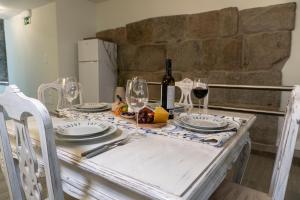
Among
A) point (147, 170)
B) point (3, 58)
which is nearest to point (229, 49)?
point (147, 170)

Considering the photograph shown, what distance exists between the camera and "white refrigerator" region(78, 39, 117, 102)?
3.46 m

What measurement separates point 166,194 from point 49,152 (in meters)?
0.32

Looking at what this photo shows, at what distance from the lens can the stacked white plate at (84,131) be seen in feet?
2.62

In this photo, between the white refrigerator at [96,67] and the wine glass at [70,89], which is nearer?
the wine glass at [70,89]

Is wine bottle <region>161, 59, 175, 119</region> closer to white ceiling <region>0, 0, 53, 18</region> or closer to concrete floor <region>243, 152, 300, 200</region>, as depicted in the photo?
concrete floor <region>243, 152, 300, 200</region>

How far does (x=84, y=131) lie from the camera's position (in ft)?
2.97

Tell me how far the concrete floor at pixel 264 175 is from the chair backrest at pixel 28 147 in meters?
1.80

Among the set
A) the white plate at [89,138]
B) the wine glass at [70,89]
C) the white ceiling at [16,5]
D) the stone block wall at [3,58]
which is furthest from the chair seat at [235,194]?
the stone block wall at [3,58]

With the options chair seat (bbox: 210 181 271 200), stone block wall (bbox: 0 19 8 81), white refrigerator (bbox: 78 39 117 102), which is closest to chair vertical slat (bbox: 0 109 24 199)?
chair seat (bbox: 210 181 271 200)

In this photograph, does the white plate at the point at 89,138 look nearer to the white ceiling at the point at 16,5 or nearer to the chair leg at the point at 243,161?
the chair leg at the point at 243,161

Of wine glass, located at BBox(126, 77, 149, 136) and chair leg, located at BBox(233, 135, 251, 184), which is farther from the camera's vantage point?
chair leg, located at BBox(233, 135, 251, 184)

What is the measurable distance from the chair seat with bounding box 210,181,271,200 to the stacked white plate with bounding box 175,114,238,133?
0.32 meters

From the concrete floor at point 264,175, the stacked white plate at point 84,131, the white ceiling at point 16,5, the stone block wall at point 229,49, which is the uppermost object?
the white ceiling at point 16,5

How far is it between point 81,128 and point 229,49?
242 centimetres
